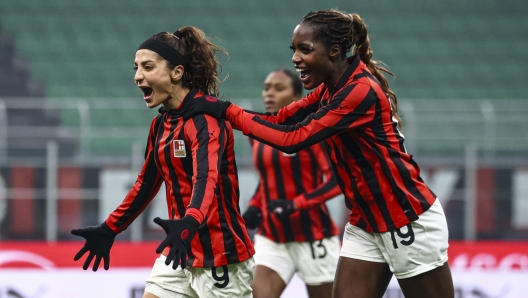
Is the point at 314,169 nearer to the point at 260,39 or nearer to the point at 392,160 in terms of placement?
the point at 392,160

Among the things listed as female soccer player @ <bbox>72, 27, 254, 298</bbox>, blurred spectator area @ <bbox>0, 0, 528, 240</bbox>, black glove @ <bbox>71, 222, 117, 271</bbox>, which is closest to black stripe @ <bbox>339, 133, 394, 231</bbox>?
female soccer player @ <bbox>72, 27, 254, 298</bbox>

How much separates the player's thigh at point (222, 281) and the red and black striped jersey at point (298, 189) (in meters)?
1.89

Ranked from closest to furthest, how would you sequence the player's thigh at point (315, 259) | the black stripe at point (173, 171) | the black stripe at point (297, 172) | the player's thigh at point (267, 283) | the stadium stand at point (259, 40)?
1. the black stripe at point (173, 171)
2. the player's thigh at point (267, 283)
3. the player's thigh at point (315, 259)
4. the black stripe at point (297, 172)
5. the stadium stand at point (259, 40)

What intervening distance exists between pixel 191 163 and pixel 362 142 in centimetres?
78

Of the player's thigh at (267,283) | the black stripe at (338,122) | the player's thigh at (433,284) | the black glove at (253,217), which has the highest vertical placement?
the black stripe at (338,122)

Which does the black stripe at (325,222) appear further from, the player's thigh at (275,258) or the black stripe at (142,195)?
the black stripe at (142,195)

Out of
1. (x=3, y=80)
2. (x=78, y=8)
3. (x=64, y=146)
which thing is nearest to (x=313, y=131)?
(x=64, y=146)

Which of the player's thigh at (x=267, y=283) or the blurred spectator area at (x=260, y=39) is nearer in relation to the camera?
the player's thigh at (x=267, y=283)

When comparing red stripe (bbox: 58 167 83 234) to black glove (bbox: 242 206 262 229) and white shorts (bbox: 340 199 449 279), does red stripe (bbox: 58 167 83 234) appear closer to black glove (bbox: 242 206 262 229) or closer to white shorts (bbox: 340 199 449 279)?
black glove (bbox: 242 206 262 229)

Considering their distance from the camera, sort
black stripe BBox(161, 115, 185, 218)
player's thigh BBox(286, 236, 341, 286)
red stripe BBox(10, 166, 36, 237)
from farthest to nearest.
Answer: red stripe BBox(10, 166, 36, 237), player's thigh BBox(286, 236, 341, 286), black stripe BBox(161, 115, 185, 218)

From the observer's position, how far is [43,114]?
11.7 metres

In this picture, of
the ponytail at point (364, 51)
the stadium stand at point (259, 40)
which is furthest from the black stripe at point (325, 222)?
the stadium stand at point (259, 40)

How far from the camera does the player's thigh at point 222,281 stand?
3606 mm

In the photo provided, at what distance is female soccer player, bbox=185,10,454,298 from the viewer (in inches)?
141
